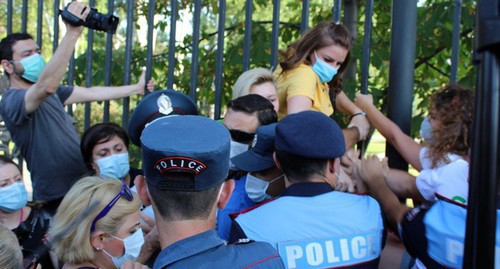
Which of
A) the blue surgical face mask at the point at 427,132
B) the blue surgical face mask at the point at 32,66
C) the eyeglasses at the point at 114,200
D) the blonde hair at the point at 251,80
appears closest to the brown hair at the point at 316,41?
the blonde hair at the point at 251,80

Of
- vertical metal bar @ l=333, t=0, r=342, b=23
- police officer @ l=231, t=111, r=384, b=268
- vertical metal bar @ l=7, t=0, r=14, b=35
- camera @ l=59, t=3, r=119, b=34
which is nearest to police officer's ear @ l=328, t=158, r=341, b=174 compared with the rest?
police officer @ l=231, t=111, r=384, b=268

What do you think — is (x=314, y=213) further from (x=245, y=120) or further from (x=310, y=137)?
(x=245, y=120)

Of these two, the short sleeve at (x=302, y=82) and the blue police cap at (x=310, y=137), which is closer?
the blue police cap at (x=310, y=137)

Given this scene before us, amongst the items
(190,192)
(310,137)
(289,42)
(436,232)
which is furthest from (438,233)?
(289,42)

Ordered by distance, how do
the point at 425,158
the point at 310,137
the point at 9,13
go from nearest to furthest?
the point at 310,137 < the point at 425,158 < the point at 9,13

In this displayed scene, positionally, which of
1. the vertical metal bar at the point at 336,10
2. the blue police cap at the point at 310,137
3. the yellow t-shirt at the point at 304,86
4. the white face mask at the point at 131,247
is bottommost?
the white face mask at the point at 131,247

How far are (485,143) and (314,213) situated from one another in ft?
4.46

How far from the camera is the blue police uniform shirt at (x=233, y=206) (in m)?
2.70

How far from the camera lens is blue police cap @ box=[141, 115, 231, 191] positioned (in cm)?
166

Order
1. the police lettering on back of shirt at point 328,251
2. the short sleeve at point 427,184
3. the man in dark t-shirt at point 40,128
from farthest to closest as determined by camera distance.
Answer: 1. the man in dark t-shirt at point 40,128
2. the short sleeve at point 427,184
3. the police lettering on back of shirt at point 328,251

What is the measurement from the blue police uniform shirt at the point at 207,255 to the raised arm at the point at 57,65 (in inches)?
81.2

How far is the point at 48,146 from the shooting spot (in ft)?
12.1

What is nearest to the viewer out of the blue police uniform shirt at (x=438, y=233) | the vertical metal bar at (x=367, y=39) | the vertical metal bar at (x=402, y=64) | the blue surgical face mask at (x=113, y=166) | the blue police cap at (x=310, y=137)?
the blue police uniform shirt at (x=438, y=233)

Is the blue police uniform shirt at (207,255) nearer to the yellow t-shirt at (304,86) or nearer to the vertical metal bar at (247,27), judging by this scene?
the yellow t-shirt at (304,86)
